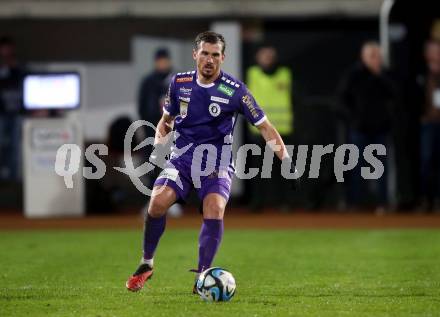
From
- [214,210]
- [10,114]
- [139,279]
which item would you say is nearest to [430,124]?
[10,114]

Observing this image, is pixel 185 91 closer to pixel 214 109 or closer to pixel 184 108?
pixel 184 108

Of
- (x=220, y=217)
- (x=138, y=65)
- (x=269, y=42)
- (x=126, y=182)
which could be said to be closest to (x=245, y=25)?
(x=269, y=42)

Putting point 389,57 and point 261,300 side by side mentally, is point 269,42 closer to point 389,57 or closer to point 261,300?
point 389,57

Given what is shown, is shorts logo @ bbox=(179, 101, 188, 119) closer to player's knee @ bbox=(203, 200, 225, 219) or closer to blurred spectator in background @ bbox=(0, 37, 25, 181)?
player's knee @ bbox=(203, 200, 225, 219)

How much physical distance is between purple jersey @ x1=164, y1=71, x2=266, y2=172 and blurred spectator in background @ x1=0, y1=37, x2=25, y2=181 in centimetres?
1075

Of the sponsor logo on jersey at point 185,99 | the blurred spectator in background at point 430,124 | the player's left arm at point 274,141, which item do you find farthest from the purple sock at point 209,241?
the blurred spectator in background at point 430,124

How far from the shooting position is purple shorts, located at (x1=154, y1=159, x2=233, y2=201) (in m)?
8.14

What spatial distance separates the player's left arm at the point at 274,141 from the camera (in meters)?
8.12

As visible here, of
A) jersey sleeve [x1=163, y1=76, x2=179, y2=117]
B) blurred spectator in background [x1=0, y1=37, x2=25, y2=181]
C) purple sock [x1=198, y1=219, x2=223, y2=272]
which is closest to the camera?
purple sock [x1=198, y1=219, x2=223, y2=272]

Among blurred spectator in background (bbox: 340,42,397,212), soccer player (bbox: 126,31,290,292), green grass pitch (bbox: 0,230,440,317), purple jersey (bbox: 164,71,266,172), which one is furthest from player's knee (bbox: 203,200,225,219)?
blurred spectator in background (bbox: 340,42,397,212)

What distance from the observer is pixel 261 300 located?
303 inches

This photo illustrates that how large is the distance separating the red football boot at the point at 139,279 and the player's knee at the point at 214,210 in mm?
629

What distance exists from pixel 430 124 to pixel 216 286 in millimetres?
9697

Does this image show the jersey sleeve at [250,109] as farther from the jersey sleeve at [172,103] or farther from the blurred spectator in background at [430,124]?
Result: the blurred spectator in background at [430,124]
